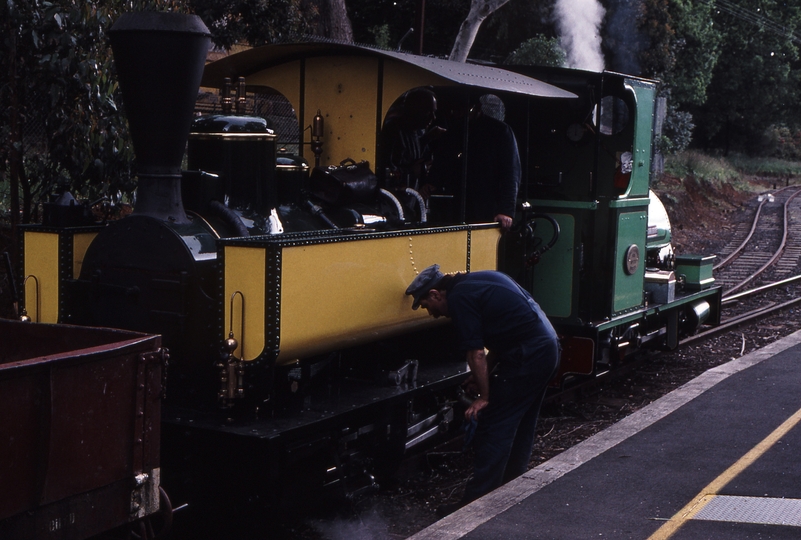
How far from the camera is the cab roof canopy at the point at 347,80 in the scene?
562 cm

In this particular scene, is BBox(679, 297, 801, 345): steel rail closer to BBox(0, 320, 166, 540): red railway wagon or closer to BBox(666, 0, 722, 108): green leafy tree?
BBox(0, 320, 166, 540): red railway wagon

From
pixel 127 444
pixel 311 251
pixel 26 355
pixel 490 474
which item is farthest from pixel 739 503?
pixel 26 355

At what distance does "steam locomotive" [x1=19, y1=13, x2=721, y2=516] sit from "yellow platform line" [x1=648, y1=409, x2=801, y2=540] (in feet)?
5.35

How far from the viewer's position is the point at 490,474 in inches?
203

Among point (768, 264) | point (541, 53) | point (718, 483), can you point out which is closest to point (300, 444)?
point (718, 483)

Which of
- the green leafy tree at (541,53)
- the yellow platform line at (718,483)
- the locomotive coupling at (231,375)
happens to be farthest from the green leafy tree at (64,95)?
the green leafy tree at (541,53)

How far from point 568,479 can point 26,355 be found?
2.77m

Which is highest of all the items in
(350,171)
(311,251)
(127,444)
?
(350,171)

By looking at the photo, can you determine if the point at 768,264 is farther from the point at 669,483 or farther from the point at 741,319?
the point at 669,483

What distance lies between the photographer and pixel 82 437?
10.9ft

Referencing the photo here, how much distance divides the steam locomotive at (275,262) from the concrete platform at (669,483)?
0.93m

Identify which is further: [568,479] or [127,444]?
[568,479]

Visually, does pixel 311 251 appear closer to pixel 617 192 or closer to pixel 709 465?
pixel 709 465

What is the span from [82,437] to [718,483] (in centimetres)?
323
